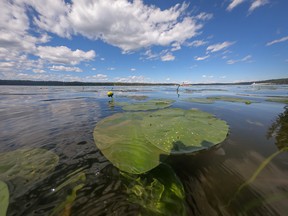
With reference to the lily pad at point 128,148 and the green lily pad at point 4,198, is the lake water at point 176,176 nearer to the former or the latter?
the green lily pad at point 4,198

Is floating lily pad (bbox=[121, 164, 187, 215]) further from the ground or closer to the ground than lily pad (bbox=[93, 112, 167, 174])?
closer to the ground

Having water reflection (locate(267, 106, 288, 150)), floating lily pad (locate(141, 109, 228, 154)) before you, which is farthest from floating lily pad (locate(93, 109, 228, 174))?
water reflection (locate(267, 106, 288, 150))

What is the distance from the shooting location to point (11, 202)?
88.5 inches

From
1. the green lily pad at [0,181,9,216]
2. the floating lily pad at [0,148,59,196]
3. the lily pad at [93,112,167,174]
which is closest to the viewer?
the green lily pad at [0,181,9,216]

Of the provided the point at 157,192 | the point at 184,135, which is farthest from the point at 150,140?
the point at 157,192

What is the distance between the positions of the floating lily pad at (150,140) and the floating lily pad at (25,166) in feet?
4.03

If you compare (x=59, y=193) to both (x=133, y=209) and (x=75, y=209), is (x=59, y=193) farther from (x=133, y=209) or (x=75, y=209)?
(x=133, y=209)

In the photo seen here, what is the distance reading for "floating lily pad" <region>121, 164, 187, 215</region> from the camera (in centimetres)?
212

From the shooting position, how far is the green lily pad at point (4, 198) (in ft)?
6.77

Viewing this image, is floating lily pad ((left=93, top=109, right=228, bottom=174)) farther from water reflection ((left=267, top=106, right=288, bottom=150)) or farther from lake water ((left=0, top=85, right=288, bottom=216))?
water reflection ((left=267, top=106, right=288, bottom=150))

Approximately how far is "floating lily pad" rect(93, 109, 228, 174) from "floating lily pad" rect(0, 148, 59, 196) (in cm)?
123

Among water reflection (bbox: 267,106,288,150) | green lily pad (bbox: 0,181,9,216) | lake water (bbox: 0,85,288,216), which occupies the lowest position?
water reflection (bbox: 267,106,288,150)

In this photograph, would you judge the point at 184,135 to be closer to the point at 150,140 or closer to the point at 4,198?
the point at 150,140

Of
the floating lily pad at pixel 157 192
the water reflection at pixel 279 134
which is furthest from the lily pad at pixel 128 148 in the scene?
the water reflection at pixel 279 134
